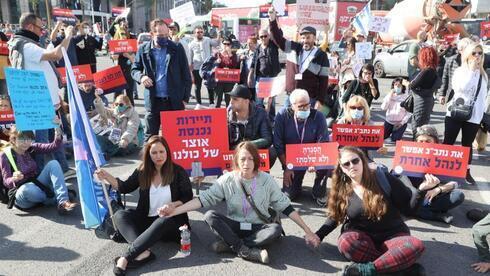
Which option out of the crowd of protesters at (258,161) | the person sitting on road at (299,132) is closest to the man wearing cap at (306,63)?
the crowd of protesters at (258,161)

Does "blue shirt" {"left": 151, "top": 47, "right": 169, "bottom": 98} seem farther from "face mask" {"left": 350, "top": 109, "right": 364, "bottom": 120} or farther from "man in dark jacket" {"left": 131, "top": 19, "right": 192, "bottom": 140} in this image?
"face mask" {"left": 350, "top": 109, "right": 364, "bottom": 120}

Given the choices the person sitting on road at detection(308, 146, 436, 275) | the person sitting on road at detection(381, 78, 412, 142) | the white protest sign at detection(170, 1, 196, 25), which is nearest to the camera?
the person sitting on road at detection(308, 146, 436, 275)

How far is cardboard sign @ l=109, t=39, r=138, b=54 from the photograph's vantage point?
9.57 m

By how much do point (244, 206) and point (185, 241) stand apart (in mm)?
616

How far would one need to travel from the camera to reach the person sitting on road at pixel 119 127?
6648mm

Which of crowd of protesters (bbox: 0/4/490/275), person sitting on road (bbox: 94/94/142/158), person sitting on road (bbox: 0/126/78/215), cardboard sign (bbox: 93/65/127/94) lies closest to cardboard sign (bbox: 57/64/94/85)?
cardboard sign (bbox: 93/65/127/94)

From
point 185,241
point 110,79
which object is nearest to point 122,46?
point 110,79

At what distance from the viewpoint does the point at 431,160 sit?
415 cm

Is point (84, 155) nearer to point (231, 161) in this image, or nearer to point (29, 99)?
point (29, 99)

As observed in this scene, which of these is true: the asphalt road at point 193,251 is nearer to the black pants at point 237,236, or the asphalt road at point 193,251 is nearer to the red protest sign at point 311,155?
the black pants at point 237,236

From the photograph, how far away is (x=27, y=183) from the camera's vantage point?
4.50m

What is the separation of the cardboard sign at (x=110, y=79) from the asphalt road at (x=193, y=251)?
3644 mm

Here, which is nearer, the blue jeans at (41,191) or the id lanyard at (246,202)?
the id lanyard at (246,202)

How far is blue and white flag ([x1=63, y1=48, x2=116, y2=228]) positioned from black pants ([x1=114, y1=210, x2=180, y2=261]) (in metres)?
0.28
